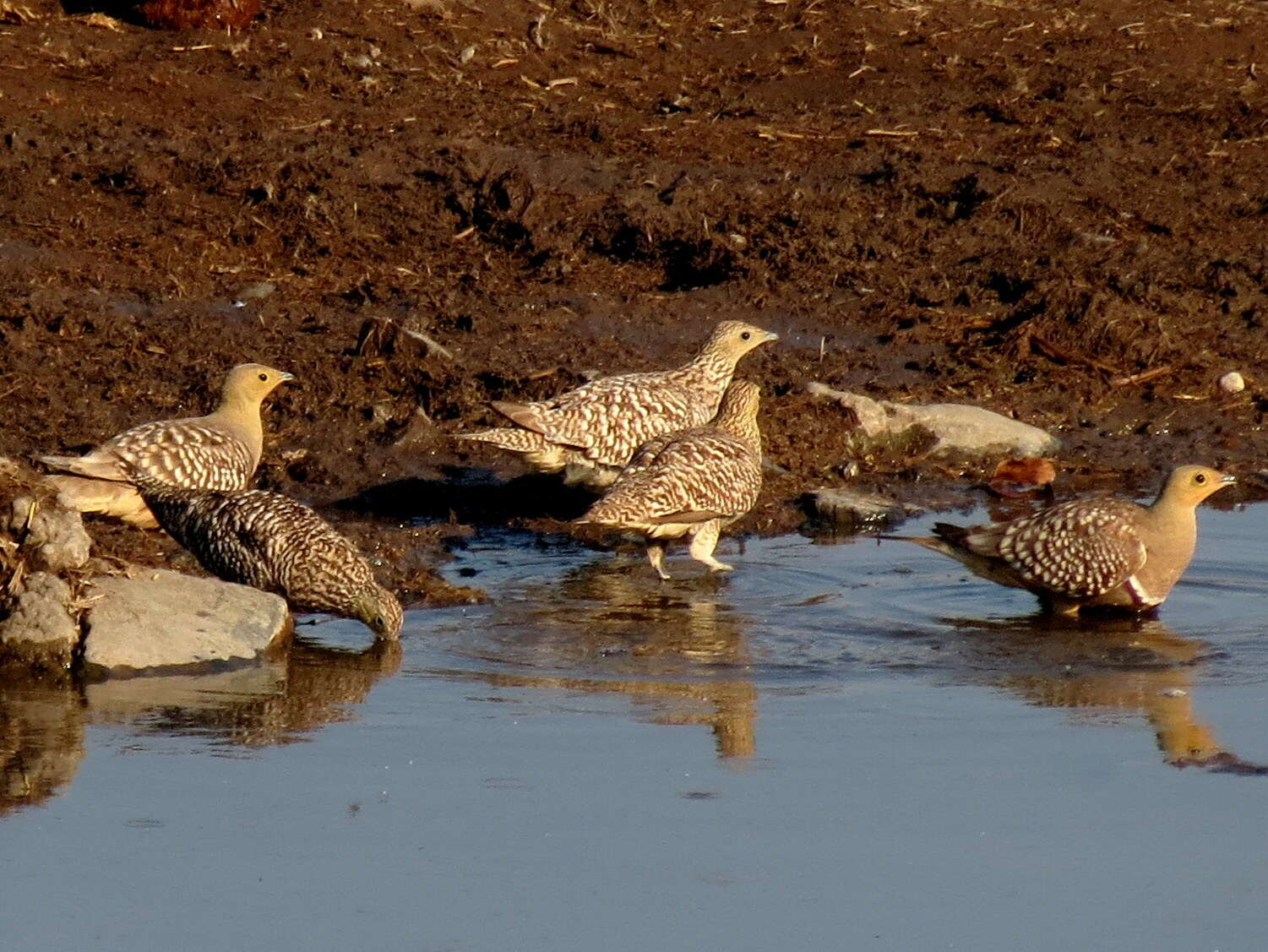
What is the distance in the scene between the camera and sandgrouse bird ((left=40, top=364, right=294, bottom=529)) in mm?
9523

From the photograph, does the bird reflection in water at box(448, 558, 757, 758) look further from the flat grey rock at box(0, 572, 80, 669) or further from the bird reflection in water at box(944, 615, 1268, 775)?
the flat grey rock at box(0, 572, 80, 669)

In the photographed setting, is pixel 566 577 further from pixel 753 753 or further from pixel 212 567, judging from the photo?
pixel 753 753

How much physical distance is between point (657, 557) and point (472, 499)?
4.07ft

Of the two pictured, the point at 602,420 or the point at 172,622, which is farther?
the point at 602,420

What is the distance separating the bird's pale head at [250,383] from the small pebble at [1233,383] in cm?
529

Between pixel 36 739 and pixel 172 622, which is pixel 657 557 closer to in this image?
pixel 172 622

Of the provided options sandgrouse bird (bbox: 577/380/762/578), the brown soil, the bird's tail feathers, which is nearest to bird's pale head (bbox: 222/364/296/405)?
the brown soil

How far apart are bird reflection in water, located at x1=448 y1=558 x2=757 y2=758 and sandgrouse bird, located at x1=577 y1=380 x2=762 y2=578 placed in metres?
0.23

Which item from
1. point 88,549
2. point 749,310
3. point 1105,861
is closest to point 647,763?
point 1105,861

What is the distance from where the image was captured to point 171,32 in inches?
620

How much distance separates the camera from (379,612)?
332 inches

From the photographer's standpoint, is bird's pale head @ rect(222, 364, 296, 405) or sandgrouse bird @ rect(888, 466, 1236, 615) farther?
bird's pale head @ rect(222, 364, 296, 405)

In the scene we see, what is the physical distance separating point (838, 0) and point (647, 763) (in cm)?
1088

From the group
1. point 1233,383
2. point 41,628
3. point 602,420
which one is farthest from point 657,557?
point 1233,383
